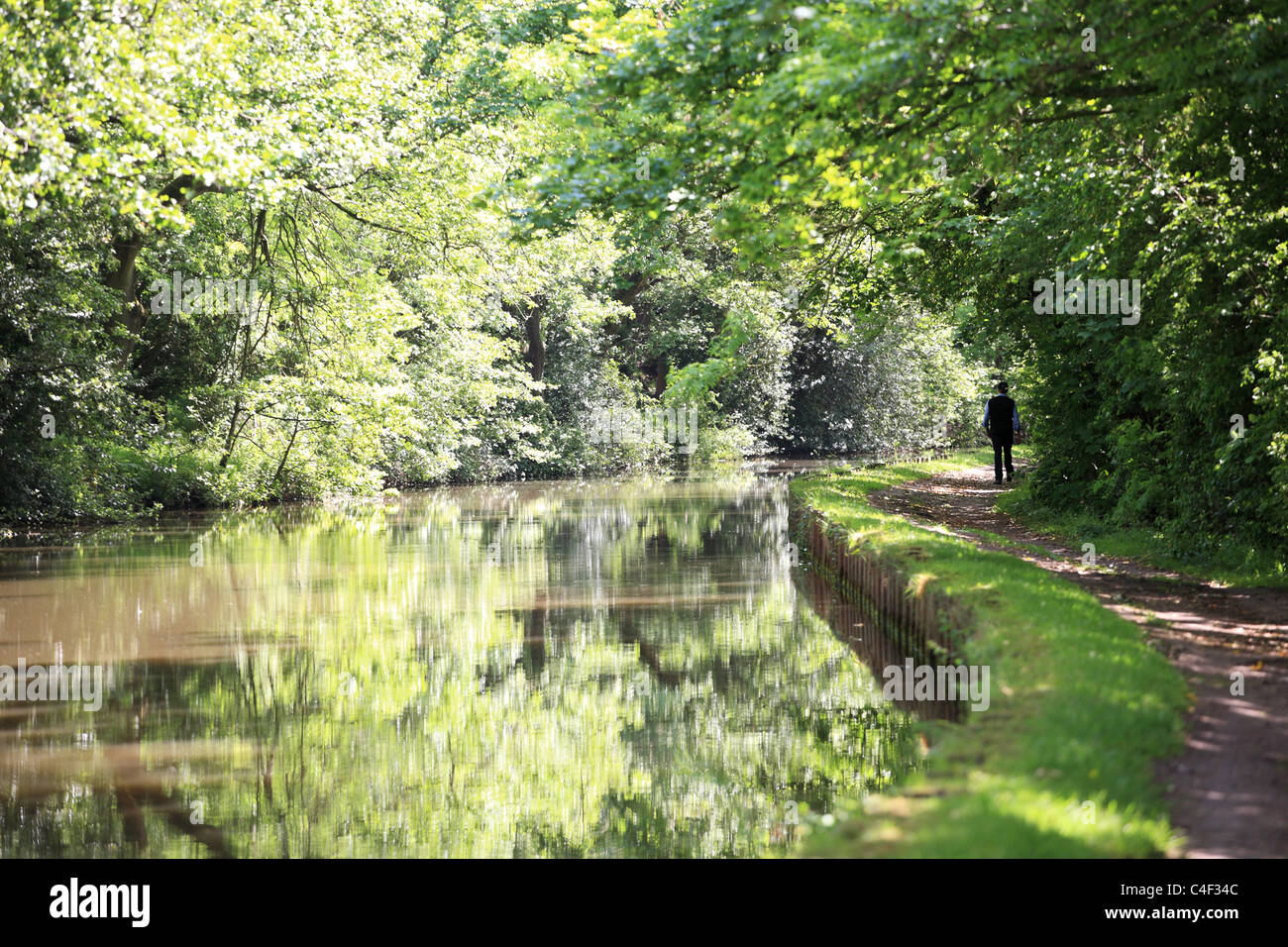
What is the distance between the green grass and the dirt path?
307mm

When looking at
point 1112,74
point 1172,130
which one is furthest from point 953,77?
point 1172,130

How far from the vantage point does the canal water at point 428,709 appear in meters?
7.22

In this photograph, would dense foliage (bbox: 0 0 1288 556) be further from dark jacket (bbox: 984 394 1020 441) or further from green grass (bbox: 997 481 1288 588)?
dark jacket (bbox: 984 394 1020 441)

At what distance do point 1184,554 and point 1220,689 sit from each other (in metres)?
6.70

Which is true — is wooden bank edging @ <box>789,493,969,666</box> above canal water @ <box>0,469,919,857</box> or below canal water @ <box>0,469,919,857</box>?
above

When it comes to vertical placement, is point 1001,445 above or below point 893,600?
above

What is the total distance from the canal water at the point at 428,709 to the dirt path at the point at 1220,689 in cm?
201

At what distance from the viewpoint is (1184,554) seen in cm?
1384

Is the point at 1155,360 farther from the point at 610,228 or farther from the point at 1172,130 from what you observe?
the point at 610,228

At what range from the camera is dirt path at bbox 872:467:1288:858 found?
531 centimetres

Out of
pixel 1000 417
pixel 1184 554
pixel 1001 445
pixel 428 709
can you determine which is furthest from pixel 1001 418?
pixel 428 709

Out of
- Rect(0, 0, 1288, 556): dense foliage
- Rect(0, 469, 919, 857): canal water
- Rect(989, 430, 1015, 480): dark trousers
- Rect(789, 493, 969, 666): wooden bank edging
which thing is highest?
Rect(0, 0, 1288, 556): dense foliage

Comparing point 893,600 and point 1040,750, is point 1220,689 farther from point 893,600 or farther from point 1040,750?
point 893,600

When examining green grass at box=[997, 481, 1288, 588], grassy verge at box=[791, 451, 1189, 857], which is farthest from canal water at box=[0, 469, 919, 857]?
green grass at box=[997, 481, 1288, 588]
